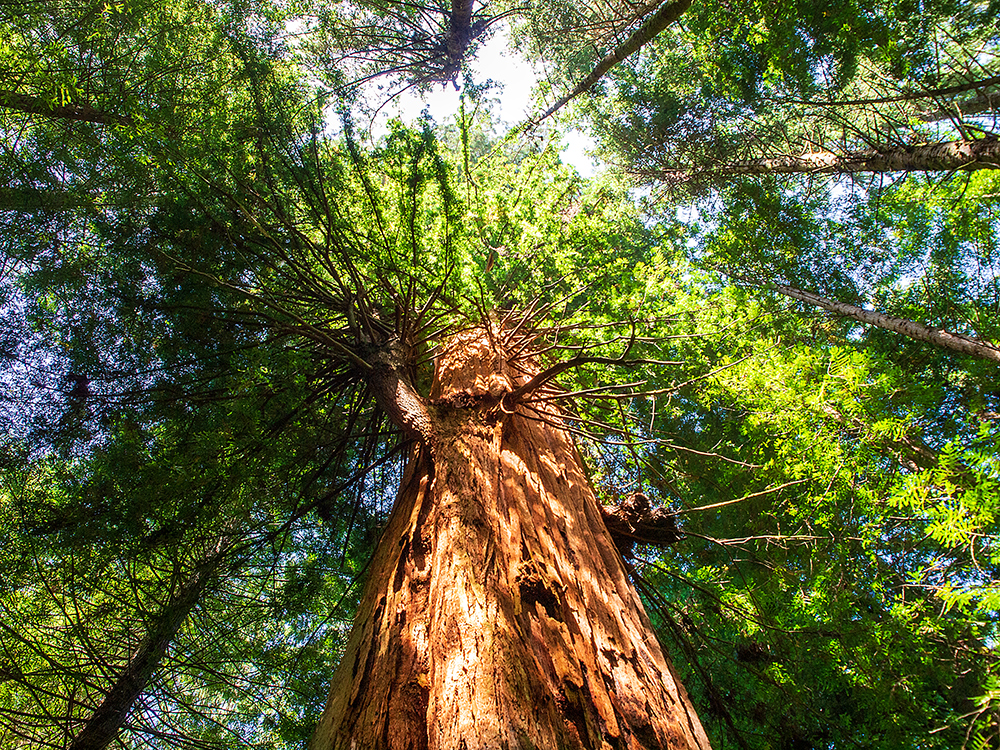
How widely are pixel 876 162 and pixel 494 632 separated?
22.9ft

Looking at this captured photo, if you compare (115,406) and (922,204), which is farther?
(922,204)

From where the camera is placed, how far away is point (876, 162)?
5598 millimetres

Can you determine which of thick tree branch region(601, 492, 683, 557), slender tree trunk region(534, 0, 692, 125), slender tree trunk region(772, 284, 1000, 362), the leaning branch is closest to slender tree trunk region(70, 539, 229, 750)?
thick tree branch region(601, 492, 683, 557)

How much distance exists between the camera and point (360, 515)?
→ 182 inches

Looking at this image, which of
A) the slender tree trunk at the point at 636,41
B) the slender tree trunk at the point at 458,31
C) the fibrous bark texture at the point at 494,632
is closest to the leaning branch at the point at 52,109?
the fibrous bark texture at the point at 494,632

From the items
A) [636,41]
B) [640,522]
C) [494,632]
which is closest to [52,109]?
[494,632]

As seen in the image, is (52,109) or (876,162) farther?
(876,162)

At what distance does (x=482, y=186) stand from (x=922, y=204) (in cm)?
542

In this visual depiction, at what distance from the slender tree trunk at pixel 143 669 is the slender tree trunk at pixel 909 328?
661cm

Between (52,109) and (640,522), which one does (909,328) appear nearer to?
(640,522)

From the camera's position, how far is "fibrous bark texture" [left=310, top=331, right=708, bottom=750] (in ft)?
4.05

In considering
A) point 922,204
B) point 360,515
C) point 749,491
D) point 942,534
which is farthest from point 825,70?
point 360,515

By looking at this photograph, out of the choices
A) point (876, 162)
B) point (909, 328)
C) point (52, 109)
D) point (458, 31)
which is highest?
point (458, 31)

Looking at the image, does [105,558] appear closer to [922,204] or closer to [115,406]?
[115,406]
